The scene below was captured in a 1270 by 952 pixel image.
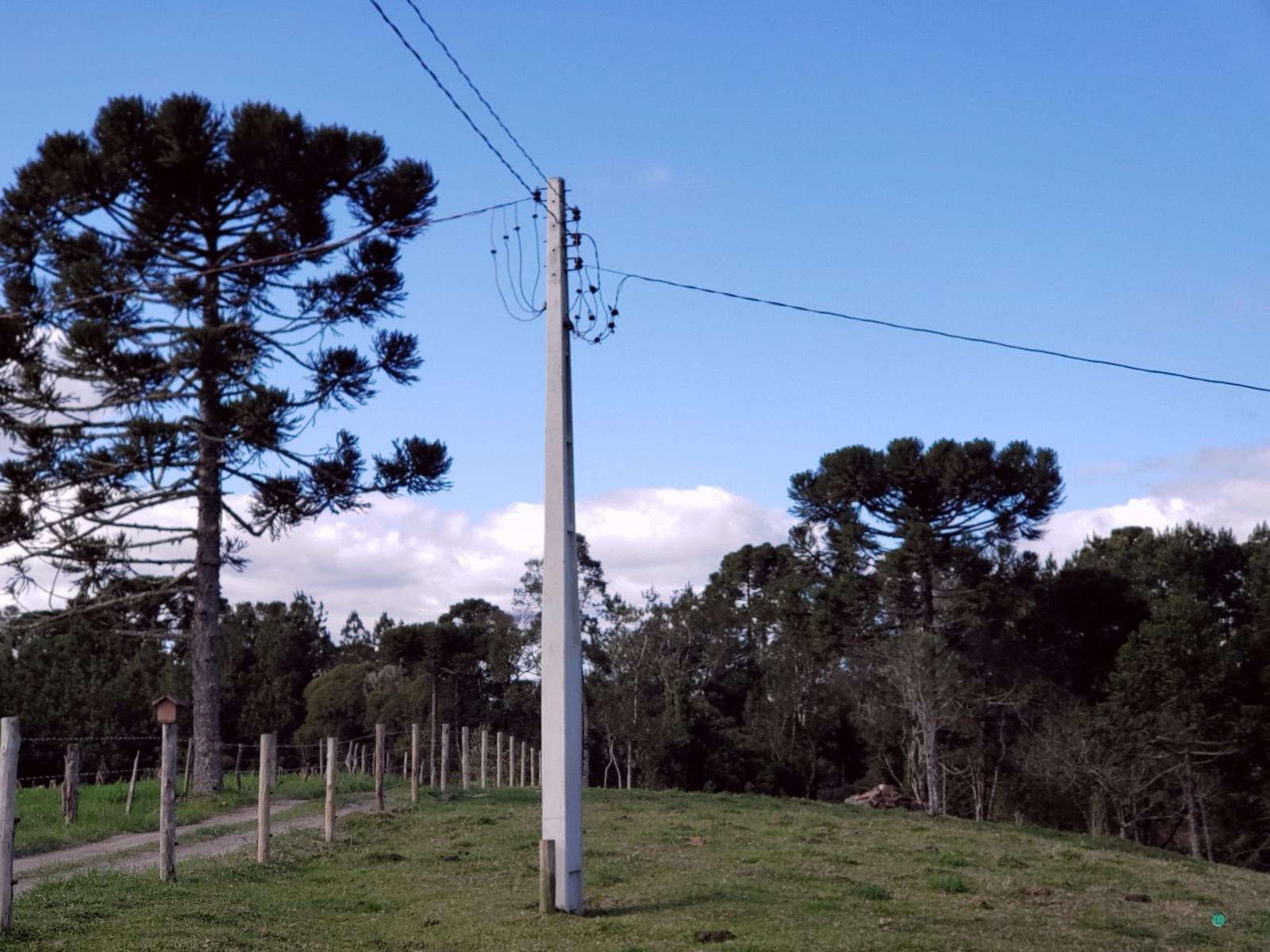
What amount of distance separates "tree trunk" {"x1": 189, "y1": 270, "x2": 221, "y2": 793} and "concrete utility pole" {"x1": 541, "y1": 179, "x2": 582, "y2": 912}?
14.4 meters

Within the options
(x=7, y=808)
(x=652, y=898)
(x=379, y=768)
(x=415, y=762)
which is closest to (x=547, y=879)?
(x=652, y=898)

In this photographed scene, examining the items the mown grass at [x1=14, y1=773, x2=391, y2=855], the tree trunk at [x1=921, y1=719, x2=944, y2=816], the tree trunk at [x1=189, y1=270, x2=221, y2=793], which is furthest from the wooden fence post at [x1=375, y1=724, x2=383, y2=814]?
the tree trunk at [x1=921, y1=719, x2=944, y2=816]

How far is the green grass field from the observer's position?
956 cm

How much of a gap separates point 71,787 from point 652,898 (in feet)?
39.1

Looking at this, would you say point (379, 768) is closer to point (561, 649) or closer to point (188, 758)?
point (188, 758)

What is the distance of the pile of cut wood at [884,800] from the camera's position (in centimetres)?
3262

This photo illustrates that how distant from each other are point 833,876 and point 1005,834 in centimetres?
1147

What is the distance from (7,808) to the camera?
8.98 m

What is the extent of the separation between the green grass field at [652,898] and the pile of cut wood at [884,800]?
14.1m

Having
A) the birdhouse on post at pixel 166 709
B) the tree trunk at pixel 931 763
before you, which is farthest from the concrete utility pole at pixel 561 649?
the tree trunk at pixel 931 763

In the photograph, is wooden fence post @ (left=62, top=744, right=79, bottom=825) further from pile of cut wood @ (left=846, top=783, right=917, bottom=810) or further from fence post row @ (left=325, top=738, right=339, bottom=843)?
pile of cut wood @ (left=846, top=783, right=917, bottom=810)

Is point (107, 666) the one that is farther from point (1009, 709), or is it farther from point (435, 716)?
point (1009, 709)

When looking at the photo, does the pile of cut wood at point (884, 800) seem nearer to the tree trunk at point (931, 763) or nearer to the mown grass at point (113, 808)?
the tree trunk at point (931, 763)

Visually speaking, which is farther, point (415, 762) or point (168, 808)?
A: point (415, 762)
